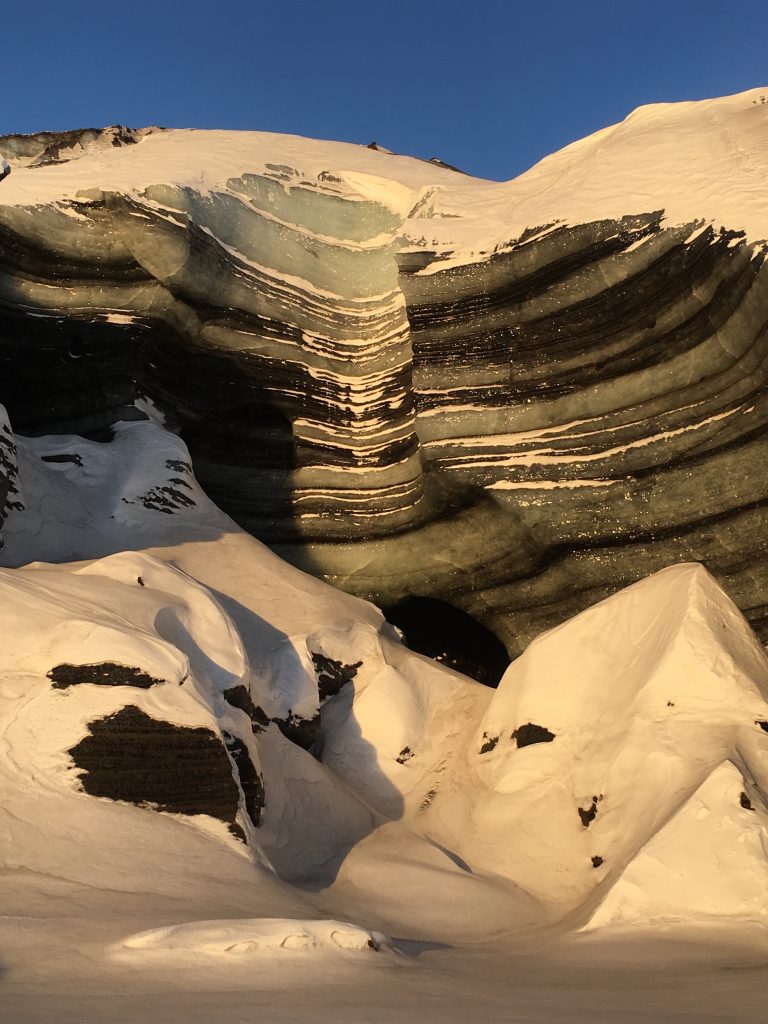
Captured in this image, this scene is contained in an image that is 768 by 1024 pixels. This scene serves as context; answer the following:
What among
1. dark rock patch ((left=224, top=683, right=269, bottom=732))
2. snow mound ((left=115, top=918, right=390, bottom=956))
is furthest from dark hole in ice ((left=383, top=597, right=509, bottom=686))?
snow mound ((left=115, top=918, right=390, bottom=956))

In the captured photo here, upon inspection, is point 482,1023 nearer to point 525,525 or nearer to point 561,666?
point 561,666

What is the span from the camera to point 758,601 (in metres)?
8.66

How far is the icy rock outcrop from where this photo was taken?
8.74 meters

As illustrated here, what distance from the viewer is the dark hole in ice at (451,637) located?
34.1 feet

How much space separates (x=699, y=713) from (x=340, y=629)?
2930 mm

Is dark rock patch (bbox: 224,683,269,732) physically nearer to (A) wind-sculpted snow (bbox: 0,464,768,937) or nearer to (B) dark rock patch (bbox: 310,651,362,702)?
(A) wind-sculpted snow (bbox: 0,464,768,937)

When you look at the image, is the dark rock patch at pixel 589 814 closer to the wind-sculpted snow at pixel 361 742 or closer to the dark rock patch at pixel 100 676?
the wind-sculpted snow at pixel 361 742

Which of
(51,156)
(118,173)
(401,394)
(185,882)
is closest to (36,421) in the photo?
(118,173)

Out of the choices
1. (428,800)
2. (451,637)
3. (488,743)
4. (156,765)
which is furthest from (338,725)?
(451,637)

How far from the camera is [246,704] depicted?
648 cm

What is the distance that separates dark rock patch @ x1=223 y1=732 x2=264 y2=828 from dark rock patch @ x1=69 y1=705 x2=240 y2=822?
423 millimetres

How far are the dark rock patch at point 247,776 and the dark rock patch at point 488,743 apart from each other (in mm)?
2049

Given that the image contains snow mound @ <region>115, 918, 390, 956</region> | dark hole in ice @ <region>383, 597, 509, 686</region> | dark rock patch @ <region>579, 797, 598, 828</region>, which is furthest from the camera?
dark hole in ice @ <region>383, 597, 509, 686</region>

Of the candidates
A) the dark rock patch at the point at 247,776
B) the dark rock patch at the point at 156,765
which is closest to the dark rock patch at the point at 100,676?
the dark rock patch at the point at 156,765
